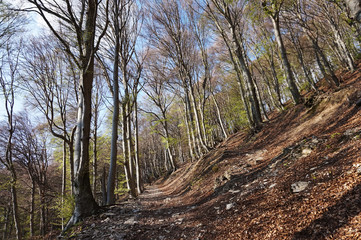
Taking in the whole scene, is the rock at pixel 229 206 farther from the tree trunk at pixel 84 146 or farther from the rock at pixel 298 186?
the tree trunk at pixel 84 146

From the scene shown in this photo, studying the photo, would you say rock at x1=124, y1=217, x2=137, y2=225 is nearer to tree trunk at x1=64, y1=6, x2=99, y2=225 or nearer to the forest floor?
the forest floor

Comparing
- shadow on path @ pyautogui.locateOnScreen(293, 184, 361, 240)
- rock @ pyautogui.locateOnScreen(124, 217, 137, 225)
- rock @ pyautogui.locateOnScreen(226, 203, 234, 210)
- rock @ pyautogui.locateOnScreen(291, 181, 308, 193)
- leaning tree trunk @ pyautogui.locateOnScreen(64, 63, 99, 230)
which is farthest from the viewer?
leaning tree trunk @ pyautogui.locateOnScreen(64, 63, 99, 230)

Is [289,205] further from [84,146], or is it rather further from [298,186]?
[84,146]

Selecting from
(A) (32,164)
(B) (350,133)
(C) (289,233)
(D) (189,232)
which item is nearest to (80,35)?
(D) (189,232)

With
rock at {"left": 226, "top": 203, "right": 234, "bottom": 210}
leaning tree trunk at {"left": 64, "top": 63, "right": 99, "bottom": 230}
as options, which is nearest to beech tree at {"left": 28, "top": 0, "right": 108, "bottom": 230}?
leaning tree trunk at {"left": 64, "top": 63, "right": 99, "bottom": 230}

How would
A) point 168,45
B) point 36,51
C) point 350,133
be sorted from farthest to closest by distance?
point 168,45
point 36,51
point 350,133

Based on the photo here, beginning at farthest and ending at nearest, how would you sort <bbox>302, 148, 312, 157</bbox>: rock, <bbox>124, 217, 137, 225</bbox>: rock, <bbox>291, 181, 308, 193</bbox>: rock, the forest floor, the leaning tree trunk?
the leaning tree trunk, <bbox>124, 217, 137, 225</bbox>: rock, <bbox>302, 148, 312, 157</bbox>: rock, <bbox>291, 181, 308, 193</bbox>: rock, the forest floor

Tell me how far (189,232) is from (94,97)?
12.3 m

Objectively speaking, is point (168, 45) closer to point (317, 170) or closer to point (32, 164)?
point (317, 170)

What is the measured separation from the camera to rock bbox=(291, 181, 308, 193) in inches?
103

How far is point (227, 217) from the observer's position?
312 centimetres

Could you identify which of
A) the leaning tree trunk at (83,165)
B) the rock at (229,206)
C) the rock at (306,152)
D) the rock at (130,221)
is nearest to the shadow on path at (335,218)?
the rock at (229,206)

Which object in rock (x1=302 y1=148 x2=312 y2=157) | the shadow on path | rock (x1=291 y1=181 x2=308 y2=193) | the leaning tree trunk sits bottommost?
the shadow on path

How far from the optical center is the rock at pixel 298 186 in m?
2.62
